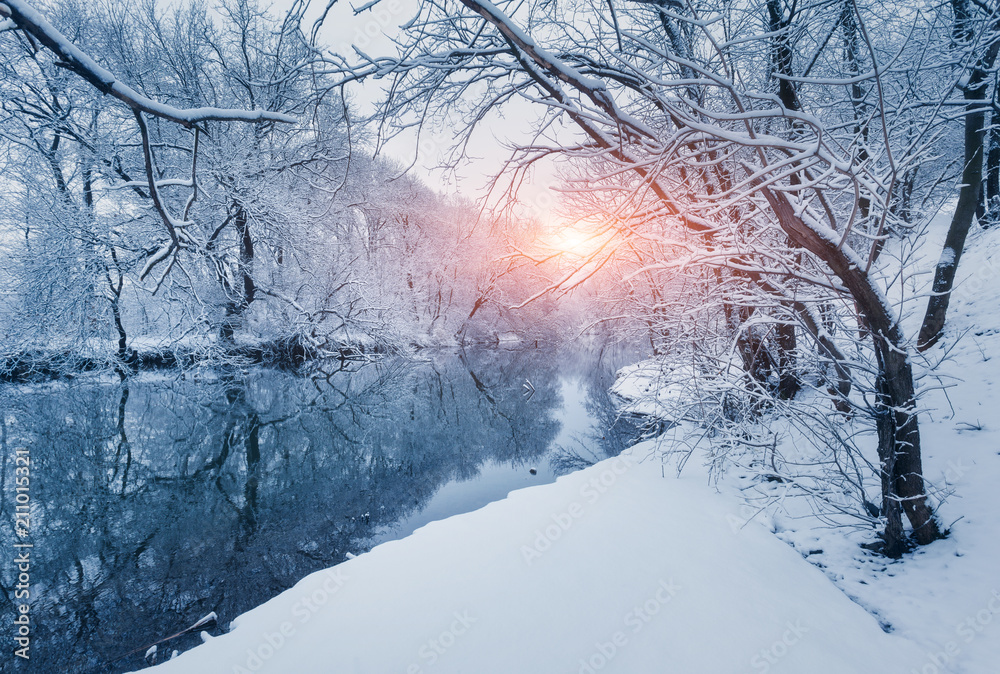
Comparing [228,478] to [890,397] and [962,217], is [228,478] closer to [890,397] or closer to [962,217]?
[890,397]

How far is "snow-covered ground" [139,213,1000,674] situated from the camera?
2105mm

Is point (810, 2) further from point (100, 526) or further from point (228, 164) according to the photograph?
point (228, 164)

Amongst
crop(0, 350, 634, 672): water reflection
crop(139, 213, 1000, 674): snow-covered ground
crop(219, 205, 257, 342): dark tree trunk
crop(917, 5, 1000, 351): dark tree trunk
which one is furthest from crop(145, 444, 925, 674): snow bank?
crop(219, 205, 257, 342): dark tree trunk

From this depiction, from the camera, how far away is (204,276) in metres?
13.8

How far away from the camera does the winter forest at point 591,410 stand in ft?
7.09

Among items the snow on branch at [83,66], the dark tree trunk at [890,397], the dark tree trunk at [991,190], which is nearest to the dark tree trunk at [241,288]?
the snow on branch at [83,66]

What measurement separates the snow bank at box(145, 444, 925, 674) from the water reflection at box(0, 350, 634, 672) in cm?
146

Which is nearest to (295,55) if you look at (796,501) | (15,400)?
(796,501)

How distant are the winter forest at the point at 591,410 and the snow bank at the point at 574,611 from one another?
0.02m

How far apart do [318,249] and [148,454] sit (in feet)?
34.2

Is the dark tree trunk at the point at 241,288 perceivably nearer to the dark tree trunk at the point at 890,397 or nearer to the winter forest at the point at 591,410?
the winter forest at the point at 591,410

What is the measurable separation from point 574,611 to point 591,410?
8.36 meters

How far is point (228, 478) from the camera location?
21.8 feet

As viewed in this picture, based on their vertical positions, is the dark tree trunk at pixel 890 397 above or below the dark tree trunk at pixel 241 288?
below
